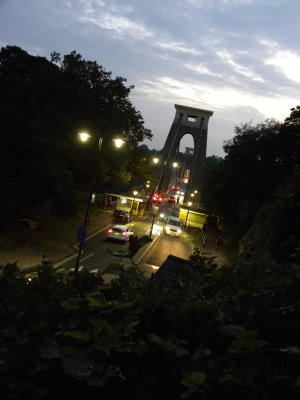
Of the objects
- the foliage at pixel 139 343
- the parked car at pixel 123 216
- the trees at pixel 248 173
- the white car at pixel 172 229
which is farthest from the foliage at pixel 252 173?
the foliage at pixel 139 343

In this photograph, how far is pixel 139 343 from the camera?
233 centimetres

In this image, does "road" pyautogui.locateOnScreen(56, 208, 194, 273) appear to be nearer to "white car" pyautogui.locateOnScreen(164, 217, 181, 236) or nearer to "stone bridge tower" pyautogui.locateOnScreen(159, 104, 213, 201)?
"white car" pyautogui.locateOnScreen(164, 217, 181, 236)

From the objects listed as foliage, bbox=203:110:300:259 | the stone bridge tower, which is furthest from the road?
the stone bridge tower

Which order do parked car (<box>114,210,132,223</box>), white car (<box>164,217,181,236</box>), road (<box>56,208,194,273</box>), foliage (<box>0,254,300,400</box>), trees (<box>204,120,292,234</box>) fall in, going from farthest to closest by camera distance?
parked car (<box>114,210,132,223</box>) < white car (<box>164,217,181,236</box>) < trees (<box>204,120,292,234</box>) < road (<box>56,208,194,273</box>) < foliage (<box>0,254,300,400</box>)

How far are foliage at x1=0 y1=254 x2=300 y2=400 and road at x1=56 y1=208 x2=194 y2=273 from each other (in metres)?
15.9

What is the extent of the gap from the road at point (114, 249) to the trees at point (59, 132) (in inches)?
162

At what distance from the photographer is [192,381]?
214cm

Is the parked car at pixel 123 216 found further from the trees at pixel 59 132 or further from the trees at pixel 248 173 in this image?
the trees at pixel 248 173

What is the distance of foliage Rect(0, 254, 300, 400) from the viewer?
2.15 metres

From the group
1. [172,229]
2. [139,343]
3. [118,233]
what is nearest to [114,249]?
[118,233]

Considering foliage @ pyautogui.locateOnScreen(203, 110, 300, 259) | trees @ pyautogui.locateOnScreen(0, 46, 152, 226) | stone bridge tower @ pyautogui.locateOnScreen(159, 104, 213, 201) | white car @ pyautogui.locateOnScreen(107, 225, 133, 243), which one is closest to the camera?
trees @ pyautogui.locateOnScreen(0, 46, 152, 226)

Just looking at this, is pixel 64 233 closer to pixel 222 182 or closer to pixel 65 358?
pixel 222 182

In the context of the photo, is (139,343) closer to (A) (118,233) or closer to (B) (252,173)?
(A) (118,233)

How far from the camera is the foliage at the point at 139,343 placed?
2146 mm
